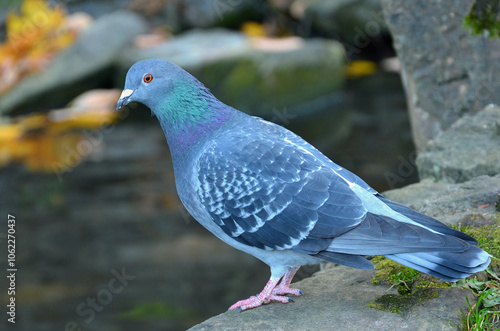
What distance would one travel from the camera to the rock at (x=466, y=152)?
4598mm

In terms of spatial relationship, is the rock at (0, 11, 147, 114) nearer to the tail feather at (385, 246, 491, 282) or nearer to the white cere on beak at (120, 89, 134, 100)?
the white cere on beak at (120, 89, 134, 100)

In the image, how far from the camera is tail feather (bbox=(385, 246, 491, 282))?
310 centimetres

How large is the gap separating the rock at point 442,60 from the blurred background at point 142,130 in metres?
2.06

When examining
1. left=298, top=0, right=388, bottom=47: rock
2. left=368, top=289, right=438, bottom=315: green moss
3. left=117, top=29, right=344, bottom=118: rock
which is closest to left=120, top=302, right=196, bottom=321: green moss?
left=368, top=289, right=438, bottom=315: green moss

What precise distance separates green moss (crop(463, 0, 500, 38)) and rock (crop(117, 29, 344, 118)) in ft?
20.3

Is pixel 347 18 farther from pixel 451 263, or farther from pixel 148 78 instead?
pixel 451 263

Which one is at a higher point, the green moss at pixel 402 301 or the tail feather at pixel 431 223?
the tail feather at pixel 431 223

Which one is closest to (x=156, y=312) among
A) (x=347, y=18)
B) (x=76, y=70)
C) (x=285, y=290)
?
(x=285, y=290)

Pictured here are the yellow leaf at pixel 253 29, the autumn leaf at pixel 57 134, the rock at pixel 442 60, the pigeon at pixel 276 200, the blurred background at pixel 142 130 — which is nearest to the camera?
the pigeon at pixel 276 200

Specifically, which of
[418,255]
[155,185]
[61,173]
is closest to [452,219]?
[418,255]

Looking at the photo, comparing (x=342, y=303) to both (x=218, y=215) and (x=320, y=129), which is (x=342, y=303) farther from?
(x=320, y=129)

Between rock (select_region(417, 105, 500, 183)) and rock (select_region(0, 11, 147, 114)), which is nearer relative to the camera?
rock (select_region(417, 105, 500, 183))

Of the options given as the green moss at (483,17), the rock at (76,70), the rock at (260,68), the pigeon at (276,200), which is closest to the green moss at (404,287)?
the pigeon at (276,200)

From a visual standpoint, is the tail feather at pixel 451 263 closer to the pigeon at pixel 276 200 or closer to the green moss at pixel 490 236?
the pigeon at pixel 276 200
